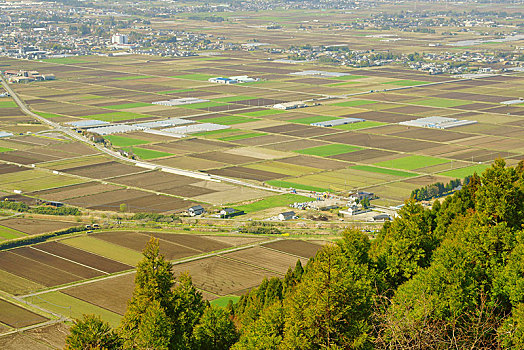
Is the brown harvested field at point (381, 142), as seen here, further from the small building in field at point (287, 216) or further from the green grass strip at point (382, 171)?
the small building in field at point (287, 216)

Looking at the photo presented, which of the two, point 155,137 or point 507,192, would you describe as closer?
point 507,192

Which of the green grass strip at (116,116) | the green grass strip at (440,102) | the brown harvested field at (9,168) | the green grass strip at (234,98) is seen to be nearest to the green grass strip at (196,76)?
the green grass strip at (234,98)

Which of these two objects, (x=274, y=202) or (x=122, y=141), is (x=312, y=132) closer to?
Result: (x=122, y=141)

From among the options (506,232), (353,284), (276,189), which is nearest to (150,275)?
(353,284)

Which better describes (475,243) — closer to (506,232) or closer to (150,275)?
(506,232)

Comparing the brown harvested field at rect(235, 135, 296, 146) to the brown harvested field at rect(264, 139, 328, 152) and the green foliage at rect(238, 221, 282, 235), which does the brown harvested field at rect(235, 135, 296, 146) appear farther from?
the green foliage at rect(238, 221, 282, 235)

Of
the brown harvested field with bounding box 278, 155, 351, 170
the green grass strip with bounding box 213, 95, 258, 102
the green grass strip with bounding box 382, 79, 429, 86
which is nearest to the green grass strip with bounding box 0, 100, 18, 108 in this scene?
the green grass strip with bounding box 213, 95, 258, 102
